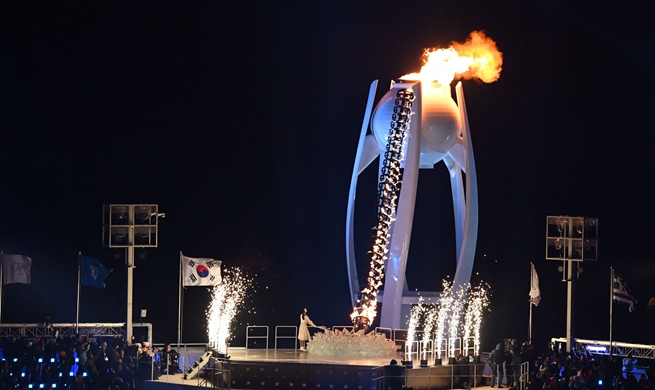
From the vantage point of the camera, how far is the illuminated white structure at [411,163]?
43.7 meters

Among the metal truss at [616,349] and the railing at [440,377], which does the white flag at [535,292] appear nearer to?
the metal truss at [616,349]

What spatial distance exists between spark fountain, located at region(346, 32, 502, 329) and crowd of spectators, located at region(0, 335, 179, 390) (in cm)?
865

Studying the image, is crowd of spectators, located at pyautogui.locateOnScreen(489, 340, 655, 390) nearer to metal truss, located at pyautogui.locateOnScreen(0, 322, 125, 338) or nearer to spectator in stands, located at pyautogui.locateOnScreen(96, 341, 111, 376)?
spectator in stands, located at pyautogui.locateOnScreen(96, 341, 111, 376)

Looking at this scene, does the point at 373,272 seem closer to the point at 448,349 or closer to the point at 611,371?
the point at 448,349

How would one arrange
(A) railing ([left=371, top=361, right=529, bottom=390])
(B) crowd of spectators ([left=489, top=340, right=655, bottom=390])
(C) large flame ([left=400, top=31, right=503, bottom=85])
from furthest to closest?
(C) large flame ([left=400, top=31, right=503, bottom=85]), (A) railing ([left=371, top=361, right=529, bottom=390]), (B) crowd of spectators ([left=489, top=340, right=655, bottom=390])

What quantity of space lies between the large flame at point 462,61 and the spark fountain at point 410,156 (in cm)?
4

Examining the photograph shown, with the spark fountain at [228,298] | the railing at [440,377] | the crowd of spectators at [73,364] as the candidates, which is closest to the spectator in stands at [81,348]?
the crowd of spectators at [73,364]

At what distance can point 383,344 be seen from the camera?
130ft

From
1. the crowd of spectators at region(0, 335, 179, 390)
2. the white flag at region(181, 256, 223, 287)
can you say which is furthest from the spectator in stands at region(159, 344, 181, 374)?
the white flag at region(181, 256, 223, 287)

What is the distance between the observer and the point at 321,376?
115ft

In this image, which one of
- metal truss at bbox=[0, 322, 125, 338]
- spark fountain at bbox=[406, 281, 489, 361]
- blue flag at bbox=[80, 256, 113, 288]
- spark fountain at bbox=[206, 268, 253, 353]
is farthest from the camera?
spark fountain at bbox=[206, 268, 253, 353]

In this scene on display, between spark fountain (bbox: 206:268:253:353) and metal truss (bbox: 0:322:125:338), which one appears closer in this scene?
metal truss (bbox: 0:322:125:338)

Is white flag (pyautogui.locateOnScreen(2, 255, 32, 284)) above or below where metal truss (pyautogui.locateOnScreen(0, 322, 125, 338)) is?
above

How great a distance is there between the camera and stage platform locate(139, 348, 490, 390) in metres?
34.2
